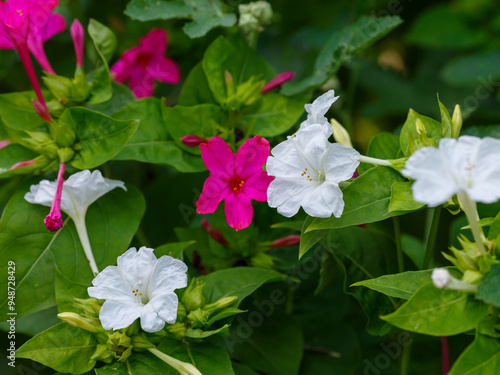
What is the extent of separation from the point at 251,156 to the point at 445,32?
3.34 feet

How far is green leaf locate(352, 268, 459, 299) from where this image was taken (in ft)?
2.56

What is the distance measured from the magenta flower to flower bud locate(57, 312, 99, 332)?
0.25 meters

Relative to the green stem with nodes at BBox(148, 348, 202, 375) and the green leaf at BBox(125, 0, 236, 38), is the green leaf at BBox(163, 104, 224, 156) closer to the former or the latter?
the green leaf at BBox(125, 0, 236, 38)

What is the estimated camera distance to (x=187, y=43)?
1529 millimetres

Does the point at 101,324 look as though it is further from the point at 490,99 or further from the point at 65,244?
the point at 490,99

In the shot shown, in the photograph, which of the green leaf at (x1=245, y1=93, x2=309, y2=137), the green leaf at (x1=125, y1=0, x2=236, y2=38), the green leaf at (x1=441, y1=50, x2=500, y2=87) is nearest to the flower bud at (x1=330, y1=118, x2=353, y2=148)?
the green leaf at (x1=245, y1=93, x2=309, y2=137)

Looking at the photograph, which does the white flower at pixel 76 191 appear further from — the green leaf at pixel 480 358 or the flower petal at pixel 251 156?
the green leaf at pixel 480 358

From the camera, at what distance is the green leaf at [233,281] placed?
3.05 feet

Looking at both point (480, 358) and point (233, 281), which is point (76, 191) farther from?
point (480, 358)

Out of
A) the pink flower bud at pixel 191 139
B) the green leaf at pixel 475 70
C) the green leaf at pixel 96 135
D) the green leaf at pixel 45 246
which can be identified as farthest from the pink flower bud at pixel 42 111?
the green leaf at pixel 475 70

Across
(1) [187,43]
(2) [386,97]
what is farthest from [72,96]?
(2) [386,97]

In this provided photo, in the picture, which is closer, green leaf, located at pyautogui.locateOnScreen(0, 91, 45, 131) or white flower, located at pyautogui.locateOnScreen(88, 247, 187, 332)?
white flower, located at pyautogui.locateOnScreen(88, 247, 187, 332)

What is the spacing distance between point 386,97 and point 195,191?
33.5 inches

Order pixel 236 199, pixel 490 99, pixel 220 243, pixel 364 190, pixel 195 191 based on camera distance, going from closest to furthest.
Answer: pixel 364 190 → pixel 236 199 → pixel 220 243 → pixel 195 191 → pixel 490 99
